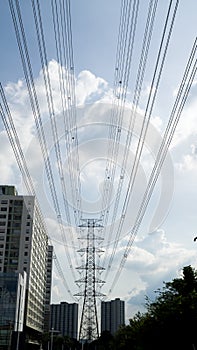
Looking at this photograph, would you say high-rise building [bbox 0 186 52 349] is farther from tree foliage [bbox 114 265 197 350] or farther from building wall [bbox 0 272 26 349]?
tree foliage [bbox 114 265 197 350]

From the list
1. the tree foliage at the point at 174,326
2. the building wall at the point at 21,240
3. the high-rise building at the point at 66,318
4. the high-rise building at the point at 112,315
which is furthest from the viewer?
the high-rise building at the point at 66,318

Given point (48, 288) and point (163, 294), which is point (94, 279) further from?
point (48, 288)

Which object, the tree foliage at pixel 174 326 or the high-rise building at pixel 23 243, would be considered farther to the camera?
the high-rise building at pixel 23 243

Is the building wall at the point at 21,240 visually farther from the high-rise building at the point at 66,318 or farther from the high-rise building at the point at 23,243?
the high-rise building at the point at 66,318

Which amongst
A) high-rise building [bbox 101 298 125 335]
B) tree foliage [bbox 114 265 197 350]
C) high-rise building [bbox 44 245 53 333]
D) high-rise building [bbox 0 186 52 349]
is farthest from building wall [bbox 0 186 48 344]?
tree foliage [bbox 114 265 197 350]

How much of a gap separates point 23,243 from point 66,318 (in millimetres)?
84116

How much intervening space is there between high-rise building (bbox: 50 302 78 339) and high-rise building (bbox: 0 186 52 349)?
2307 inches

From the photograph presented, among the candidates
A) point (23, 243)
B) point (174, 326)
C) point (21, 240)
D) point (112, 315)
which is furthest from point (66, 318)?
point (174, 326)

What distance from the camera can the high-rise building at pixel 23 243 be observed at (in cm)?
11288

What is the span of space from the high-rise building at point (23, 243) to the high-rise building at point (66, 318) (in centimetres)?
5860

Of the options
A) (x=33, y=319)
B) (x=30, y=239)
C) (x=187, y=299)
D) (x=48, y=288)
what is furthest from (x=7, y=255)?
(x=187, y=299)

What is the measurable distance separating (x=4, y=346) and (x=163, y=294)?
53.9 m

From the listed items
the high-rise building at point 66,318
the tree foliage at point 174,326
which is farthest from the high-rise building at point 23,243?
the tree foliage at point 174,326

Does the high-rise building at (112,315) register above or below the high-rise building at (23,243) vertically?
below
